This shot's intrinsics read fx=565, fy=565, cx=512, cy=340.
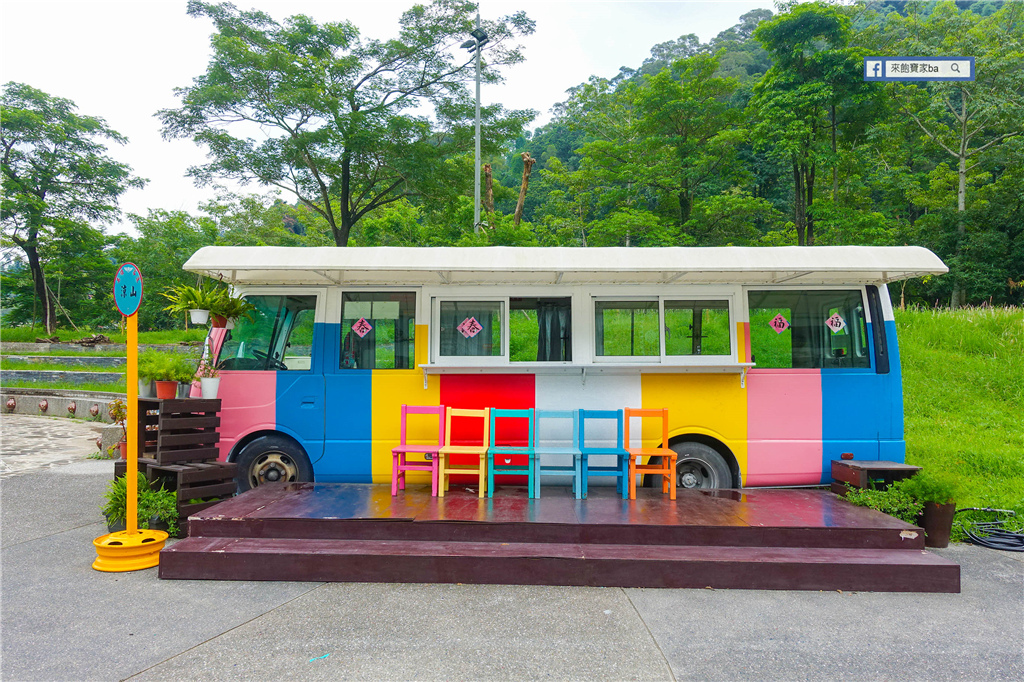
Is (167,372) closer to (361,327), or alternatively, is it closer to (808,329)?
(361,327)

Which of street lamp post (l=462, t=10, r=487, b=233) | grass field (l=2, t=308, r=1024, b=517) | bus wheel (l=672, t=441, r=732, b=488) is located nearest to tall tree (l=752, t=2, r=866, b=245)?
grass field (l=2, t=308, r=1024, b=517)

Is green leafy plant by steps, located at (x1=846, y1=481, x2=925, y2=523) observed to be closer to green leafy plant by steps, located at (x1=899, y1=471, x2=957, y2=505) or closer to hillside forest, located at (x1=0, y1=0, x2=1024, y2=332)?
green leafy plant by steps, located at (x1=899, y1=471, x2=957, y2=505)

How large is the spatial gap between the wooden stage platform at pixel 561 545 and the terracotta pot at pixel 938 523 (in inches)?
25.2

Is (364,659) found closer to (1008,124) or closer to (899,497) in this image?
(899,497)

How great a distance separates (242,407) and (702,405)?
475 cm

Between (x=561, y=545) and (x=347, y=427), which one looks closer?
(x=561, y=545)

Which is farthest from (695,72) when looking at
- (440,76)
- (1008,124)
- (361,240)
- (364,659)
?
(364,659)

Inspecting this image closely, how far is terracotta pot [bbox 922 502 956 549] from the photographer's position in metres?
5.02

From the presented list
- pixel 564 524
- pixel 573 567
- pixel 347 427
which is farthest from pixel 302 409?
pixel 573 567

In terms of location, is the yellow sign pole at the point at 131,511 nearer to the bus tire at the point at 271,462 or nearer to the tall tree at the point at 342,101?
the bus tire at the point at 271,462

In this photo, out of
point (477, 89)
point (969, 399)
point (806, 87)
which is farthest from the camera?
point (806, 87)

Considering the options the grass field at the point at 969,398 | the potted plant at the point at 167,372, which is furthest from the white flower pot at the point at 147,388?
the grass field at the point at 969,398

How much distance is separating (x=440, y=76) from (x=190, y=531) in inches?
685

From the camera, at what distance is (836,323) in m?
5.97
